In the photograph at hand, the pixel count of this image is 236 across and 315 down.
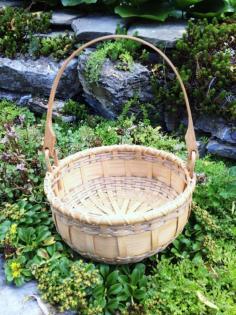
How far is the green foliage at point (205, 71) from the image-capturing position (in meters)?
3.88

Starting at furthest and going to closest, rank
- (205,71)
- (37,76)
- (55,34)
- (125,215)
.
→ 1. (55,34)
2. (37,76)
3. (205,71)
4. (125,215)

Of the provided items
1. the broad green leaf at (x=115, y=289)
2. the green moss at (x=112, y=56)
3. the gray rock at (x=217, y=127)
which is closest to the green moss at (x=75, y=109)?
the green moss at (x=112, y=56)

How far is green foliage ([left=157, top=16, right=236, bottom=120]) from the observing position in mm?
3879

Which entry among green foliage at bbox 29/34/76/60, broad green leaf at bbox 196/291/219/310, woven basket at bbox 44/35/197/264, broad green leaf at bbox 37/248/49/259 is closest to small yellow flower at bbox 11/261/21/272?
broad green leaf at bbox 37/248/49/259

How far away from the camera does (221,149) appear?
4.00 metres

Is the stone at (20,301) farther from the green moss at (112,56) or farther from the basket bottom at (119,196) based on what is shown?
the green moss at (112,56)

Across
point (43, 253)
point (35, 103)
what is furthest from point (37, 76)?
point (43, 253)

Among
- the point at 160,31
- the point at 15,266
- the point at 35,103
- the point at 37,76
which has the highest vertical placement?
the point at 160,31

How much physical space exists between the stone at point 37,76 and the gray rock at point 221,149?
153 centimetres

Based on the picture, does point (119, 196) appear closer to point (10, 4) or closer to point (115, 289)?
point (115, 289)

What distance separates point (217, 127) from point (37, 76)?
1.89m

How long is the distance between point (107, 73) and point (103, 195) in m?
1.44

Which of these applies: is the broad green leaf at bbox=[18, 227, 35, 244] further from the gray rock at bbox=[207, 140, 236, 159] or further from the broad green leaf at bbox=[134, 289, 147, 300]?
the gray rock at bbox=[207, 140, 236, 159]

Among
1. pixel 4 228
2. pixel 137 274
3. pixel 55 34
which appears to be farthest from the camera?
pixel 55 34
